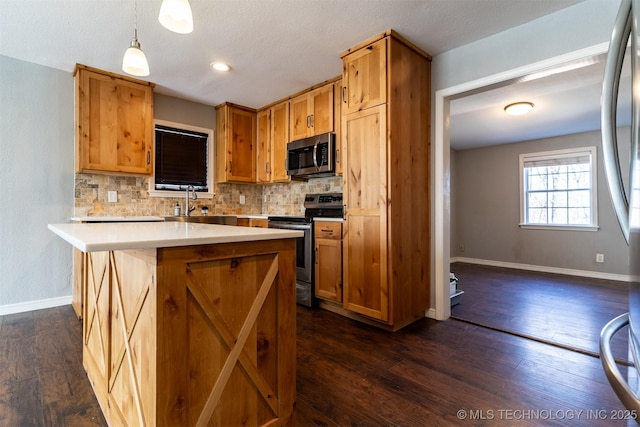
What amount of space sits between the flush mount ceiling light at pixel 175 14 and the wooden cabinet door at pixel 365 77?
1.56m

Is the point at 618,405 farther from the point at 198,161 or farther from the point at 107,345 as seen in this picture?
the point at 198,161

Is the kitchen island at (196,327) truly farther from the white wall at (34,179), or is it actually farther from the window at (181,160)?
the window at (181,160)

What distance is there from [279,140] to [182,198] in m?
1.50

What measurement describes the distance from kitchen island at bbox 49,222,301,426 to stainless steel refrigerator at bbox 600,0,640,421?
1.05m

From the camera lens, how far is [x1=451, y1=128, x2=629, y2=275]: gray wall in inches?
190

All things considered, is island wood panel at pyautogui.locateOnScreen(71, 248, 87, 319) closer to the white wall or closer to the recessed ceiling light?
the white wall

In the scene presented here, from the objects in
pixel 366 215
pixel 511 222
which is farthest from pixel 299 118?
pixel 511 222

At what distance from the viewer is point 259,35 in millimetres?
2578

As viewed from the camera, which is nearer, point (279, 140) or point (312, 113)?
point (312, 113)

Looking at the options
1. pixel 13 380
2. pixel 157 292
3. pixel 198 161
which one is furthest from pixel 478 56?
pixel 13 380

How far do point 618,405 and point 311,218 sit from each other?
248 cm

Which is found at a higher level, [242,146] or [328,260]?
[242,146]

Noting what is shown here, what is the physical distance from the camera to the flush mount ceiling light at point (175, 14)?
142 centimetres

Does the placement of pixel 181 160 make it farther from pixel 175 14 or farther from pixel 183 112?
pixel 175 14
